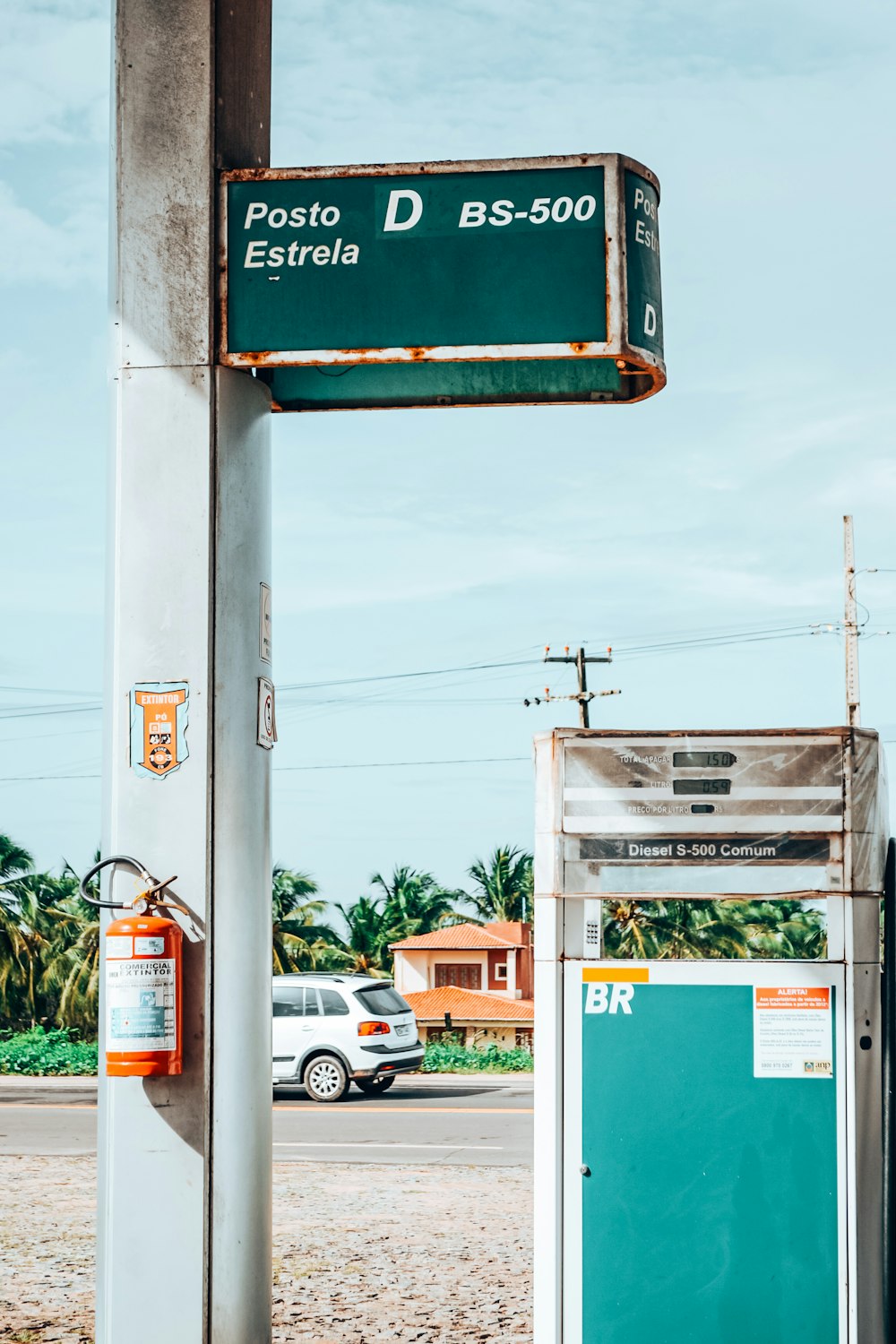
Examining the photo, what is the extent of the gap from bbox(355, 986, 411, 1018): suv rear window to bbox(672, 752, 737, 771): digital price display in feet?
51.9

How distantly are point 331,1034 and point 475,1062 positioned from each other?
32.4 feet

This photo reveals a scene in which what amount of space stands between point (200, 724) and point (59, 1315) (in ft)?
13.2

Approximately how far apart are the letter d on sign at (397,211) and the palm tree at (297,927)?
121 feet

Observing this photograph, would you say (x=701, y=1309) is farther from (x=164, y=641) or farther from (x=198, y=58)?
(x=198, y=58)

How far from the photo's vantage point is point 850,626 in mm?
38219

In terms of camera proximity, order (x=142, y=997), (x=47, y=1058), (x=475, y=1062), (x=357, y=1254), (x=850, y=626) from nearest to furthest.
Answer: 1. (x=142, y=997)
2. (x=357, y=1254)
3. (x=47, y=1058)
4. (x=475, y=1062)
5. (x=850, y=626)

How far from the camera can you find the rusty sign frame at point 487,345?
4379 millimetres

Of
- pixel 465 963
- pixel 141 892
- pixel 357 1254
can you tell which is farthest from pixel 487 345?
pixel 465 963

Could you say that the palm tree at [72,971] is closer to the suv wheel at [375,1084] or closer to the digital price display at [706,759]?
the suv wheel at [375,1084]

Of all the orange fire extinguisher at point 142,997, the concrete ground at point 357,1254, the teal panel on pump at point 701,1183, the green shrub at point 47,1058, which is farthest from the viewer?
the green shrub at point 47,1058

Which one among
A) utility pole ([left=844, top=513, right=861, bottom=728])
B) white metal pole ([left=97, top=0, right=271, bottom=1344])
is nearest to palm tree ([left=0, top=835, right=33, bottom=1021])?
utility pole ([left=844, top=513, right=861, bottom=728])

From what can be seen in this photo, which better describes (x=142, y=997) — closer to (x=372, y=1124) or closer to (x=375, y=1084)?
(x=372, y=1124)

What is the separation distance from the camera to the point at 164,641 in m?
4.49

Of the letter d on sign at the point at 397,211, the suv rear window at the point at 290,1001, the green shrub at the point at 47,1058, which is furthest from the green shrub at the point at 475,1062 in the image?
the letter d on sign at the point at 397,211
